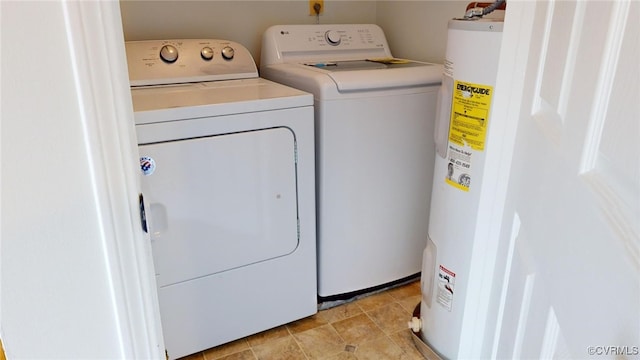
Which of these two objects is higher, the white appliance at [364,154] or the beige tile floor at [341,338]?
the white appliance at [364,154]

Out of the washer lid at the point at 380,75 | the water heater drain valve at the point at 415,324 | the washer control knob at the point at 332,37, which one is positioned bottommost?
the water heater drain valve at the point at 415,324

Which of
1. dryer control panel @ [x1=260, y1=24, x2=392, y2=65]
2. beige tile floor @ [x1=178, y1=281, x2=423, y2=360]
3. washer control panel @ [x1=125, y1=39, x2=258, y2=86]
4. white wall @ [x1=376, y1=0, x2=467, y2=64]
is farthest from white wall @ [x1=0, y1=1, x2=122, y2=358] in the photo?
white wall @ [x1=376, y1=0, x2=467, y2=64]

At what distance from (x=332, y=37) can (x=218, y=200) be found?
3.44 ft

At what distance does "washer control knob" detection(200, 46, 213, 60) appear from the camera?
189cm

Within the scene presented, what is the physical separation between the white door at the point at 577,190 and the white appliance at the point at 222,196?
86cm

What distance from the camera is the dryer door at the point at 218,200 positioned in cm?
142

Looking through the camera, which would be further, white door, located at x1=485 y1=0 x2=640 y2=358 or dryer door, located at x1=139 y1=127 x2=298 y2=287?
dryer door, located at x1=139 y1=127 x2=298 y2=287

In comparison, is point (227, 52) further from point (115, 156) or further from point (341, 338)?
point (115, 156)

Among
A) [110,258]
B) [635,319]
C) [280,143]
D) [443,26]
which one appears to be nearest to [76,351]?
[110,258]

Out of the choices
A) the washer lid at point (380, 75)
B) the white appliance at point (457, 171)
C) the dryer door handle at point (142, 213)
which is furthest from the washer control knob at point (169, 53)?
the dryer door handle at point (142, 213)

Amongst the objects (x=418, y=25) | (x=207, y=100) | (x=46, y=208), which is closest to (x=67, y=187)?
(x=46, y=208)

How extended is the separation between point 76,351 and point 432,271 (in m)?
1.13

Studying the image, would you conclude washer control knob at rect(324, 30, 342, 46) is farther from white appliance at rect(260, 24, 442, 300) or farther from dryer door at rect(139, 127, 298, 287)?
dryer door at rect(139, 127, 298, 287)

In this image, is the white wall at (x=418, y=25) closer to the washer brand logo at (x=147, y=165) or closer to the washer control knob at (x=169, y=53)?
the washer control knob at (x=169, y=53)
